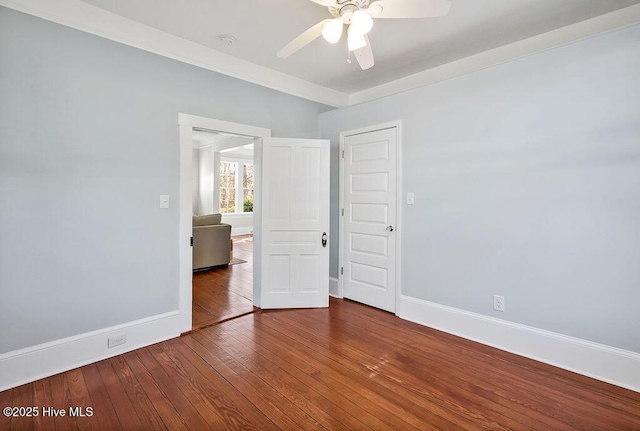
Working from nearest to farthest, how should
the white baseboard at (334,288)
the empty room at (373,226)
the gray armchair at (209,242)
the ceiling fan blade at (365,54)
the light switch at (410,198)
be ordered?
the empty room at (373,226) < the ceiling fan blade at (365,54) < the light switch at (410,198) < the white baseboard at (334,288) < the gray armchair at (209,242)

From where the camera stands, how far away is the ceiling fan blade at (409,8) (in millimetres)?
1697

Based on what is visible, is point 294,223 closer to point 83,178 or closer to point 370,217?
point 370,217

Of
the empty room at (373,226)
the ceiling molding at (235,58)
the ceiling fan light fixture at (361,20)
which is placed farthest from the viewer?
the ceiling molding at (235,58)

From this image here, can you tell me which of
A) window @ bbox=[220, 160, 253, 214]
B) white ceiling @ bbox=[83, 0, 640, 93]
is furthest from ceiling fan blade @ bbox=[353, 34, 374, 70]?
window @ bbox=[220, 160, 253, 214]

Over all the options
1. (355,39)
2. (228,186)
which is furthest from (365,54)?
(228,186)

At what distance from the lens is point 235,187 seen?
9.84 meters

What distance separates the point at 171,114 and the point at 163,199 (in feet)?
2.67

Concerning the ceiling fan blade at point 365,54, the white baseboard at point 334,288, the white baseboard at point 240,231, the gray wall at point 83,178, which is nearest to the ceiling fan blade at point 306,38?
the ceiling fan blade at point 365,54

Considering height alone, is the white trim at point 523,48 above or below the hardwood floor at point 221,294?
above

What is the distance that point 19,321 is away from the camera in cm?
215

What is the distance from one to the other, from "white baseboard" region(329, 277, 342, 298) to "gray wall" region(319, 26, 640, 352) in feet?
3.28

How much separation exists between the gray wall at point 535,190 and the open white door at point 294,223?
1008 millimetres

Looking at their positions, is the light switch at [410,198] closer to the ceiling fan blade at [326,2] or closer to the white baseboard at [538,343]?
the white baseboard at [538,343]

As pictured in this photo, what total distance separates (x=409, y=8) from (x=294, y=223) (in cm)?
248
